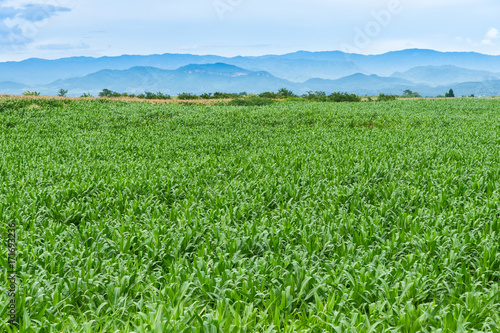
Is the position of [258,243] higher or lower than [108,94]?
lower

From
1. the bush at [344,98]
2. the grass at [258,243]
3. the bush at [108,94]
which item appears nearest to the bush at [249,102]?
the bush at [108,94]

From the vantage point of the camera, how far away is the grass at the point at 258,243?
12.7ft

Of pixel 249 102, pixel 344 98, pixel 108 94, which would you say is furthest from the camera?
pixel 344 98

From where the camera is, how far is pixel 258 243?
5.83 m

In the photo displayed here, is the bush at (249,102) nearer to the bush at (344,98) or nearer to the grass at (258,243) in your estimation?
the bush at (344,98)

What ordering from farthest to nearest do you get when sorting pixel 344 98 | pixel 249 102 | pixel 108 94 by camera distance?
pixel 344 98, pixel 108 94, pixel 249 102

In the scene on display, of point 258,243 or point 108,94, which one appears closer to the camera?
point 258,243

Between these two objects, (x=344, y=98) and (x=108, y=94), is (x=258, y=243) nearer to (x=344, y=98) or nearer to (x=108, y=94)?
(x=108, y=94)

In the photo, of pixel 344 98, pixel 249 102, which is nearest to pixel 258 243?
pixel 249 102

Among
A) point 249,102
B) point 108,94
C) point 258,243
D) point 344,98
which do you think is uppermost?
point 344,98

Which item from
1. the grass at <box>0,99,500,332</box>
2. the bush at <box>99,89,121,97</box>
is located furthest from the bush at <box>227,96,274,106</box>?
the grass at <box>0,99,500,332</box>

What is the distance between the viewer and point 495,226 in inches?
249

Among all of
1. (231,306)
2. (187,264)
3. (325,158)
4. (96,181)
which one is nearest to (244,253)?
(187,264)

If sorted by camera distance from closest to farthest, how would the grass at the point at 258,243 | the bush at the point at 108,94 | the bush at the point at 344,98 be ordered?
the grass at the point at 258,243 → the bush at the point at 108,94 → the bush at the point at 344,98
